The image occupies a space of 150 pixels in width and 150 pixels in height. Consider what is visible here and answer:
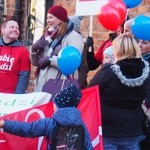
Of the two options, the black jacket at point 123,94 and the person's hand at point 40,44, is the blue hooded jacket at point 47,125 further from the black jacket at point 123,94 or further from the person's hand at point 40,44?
the person's hand at point 40,44

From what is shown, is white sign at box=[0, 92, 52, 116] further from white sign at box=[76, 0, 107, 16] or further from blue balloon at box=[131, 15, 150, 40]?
white sign at box=[76, 0, 107, 16]

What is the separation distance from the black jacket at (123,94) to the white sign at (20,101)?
50 cm

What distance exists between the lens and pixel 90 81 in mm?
3844

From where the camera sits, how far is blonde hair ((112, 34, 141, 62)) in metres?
3.65

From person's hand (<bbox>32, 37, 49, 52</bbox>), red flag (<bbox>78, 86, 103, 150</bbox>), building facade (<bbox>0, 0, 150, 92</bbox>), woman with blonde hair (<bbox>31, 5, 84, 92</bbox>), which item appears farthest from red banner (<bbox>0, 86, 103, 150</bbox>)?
building facade (<bbox>0, 0, 150, 92</bbox>)

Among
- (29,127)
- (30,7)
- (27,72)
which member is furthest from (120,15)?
(30,7)

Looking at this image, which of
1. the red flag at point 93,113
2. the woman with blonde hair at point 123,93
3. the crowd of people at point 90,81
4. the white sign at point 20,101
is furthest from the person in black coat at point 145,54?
the white sign at point 20,101

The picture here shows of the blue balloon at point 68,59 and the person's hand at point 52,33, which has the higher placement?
the person's hand at point 52,33

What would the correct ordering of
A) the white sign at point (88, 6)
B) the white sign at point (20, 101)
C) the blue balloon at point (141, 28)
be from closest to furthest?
the white sign at point (20, 101) < the blue balloon at point (141, 28) < the white sign at point (88, 6)

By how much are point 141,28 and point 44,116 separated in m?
1.18

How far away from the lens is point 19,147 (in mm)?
3648

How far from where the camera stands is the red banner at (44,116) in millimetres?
3639

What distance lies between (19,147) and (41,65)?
118cm

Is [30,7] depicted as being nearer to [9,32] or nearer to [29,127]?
[9,32]
